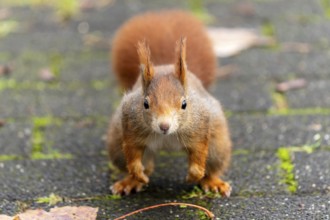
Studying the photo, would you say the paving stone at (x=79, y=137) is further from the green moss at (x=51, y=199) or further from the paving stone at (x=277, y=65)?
the paving stone at (x=277, y=65)

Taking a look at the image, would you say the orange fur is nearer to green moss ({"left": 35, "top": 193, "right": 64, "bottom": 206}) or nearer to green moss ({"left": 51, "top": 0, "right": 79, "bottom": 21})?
green moss ({"left": 35, "top": 193, "right": 64, "bottom": 206})

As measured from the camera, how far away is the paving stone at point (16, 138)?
229 cm

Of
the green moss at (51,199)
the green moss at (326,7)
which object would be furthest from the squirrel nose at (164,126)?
the green moss at (326,7)

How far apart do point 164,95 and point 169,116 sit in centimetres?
A: 7

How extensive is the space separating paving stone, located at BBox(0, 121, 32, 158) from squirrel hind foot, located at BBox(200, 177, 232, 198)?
0.67 metres

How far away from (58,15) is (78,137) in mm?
1278

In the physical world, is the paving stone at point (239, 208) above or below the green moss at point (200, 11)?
below

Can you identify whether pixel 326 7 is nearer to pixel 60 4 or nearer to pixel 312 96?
pixel 312 96

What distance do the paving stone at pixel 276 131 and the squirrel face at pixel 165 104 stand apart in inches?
24.5

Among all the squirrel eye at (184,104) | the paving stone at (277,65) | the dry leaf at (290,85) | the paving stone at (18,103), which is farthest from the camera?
the paving stone at (277,65)

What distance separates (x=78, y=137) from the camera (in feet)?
7.92

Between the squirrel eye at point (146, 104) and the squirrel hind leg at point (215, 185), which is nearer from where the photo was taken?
the squirrel eye at point (146, 104)

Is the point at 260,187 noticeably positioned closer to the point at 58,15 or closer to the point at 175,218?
the point at 175,218

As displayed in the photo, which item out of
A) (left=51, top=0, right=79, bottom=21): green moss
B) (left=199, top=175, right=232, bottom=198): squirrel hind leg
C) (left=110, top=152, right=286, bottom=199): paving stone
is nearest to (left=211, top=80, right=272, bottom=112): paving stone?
(left=110, top=152, right=286, bottom=199): paving stone
